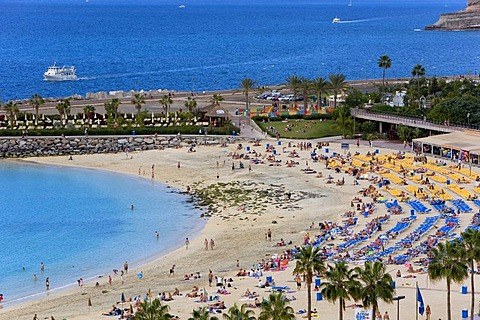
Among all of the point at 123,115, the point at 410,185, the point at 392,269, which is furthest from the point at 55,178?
the point at 392,269

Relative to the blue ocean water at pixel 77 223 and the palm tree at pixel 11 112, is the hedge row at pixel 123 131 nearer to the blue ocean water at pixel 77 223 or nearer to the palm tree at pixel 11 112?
the palm tree at pixel 11 112

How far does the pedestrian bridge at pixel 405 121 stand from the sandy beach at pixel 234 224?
4.21 m

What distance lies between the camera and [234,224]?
61.1 meters

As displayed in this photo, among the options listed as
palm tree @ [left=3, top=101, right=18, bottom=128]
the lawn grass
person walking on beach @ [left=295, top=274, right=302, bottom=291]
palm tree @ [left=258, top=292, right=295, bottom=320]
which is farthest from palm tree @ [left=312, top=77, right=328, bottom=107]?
palm tree @ [left=258, top=292, right=295, bottom=320]

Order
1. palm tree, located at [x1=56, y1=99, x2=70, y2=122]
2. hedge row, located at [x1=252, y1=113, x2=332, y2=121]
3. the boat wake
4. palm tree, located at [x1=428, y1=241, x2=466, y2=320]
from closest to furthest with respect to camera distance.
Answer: palm tree, located at [x1=428, y1=241, x2=466, y2=320] → palm tree, located at [x1=56, y1=99, x2=70, y2=122] → hedge row, located at [x1=252, y1=113, x2=332, y2=121] → the boat wake

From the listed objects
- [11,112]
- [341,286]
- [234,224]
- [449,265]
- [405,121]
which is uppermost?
[11,112]

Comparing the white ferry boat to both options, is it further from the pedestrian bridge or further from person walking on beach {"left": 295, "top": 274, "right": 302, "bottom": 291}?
person walking on beach {"left": 295, "top": 274, "right": 302, "bottom": 291}

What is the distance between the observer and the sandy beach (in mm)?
44938

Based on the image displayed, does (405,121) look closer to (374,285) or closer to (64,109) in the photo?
(64,109)

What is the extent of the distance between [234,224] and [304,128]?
30.9 m

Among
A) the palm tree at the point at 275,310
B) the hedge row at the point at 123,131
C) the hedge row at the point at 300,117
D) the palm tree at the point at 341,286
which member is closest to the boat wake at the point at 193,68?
the hedge row at the point at 300,117

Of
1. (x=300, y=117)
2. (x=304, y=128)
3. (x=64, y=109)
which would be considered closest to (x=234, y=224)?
(x=304, y=128)

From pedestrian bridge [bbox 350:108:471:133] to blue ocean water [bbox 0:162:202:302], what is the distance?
2352 cm

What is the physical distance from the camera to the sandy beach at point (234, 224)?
147ft
